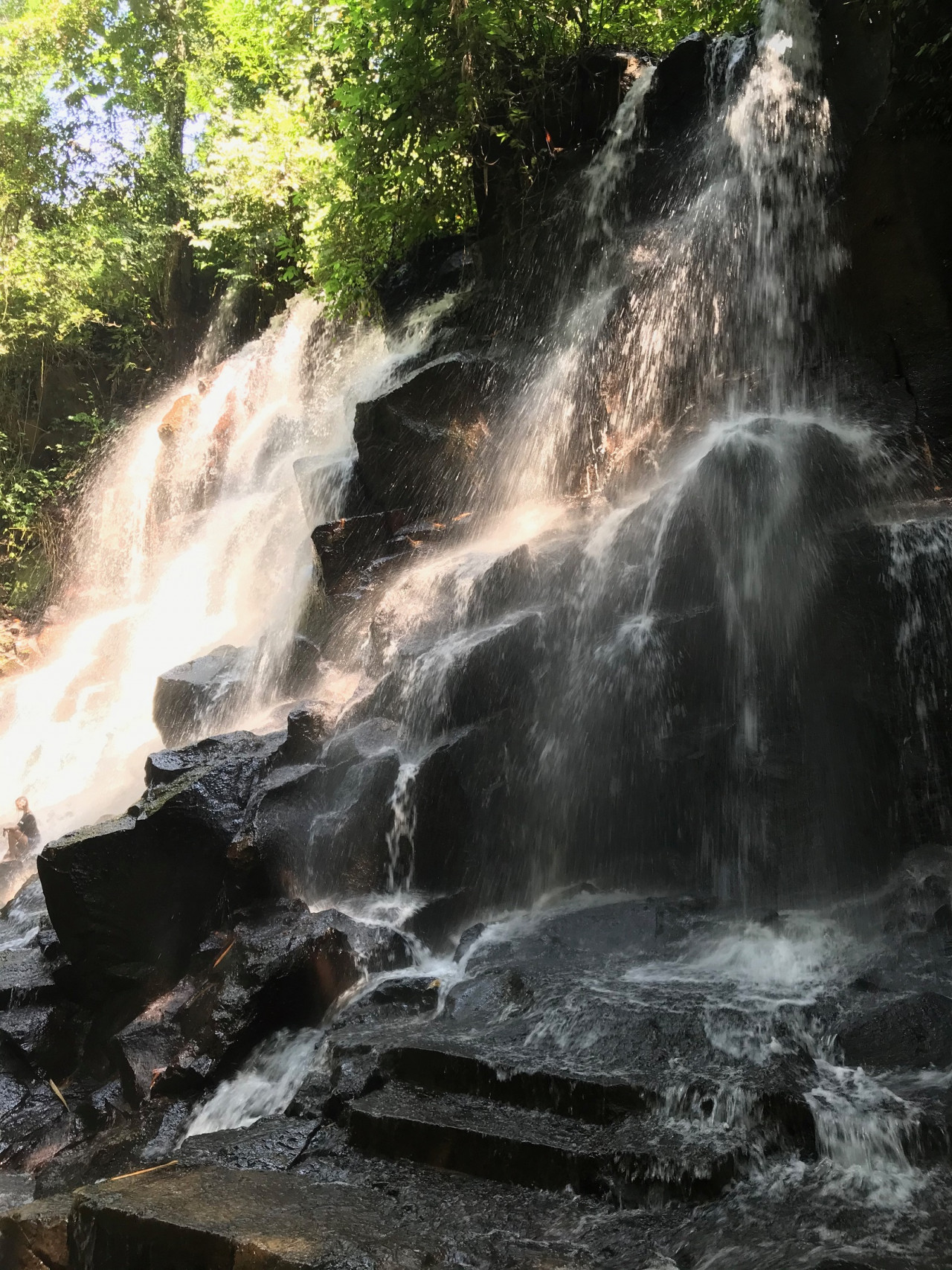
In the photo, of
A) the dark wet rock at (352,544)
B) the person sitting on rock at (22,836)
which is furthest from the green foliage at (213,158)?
the person sitting on rock at (22,836)

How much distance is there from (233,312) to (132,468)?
510 cm

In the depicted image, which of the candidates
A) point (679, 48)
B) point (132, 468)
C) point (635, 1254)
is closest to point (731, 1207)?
point (635, 1254)

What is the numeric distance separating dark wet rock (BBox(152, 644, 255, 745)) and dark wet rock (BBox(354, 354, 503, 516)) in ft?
10.4

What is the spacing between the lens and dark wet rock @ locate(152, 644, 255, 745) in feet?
37.1

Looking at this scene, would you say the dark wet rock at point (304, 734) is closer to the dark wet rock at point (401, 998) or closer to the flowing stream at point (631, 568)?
the flowing stream at point (631, 568)

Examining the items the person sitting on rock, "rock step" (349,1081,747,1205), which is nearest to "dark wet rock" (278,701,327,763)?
"rock step" (349,1081,747,1205)

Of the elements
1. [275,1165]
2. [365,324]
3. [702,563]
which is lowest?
[275,1165]

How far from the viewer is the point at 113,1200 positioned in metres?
3.49

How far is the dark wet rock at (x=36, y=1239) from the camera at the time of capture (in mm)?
3766

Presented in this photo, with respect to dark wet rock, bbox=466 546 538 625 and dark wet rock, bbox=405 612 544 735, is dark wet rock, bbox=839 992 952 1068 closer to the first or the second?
dark wet rock, bbox=405 612 544 735

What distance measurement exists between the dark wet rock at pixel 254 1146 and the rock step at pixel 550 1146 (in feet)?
0.97

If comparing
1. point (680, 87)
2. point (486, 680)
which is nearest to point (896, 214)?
point (680, 87)

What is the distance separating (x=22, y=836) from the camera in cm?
1138

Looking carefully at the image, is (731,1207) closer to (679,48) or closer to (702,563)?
(702,563)
